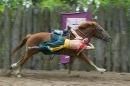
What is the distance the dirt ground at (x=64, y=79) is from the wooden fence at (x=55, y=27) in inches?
18.0

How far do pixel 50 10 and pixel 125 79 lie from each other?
10.2 feet

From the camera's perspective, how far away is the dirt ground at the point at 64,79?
10.1m

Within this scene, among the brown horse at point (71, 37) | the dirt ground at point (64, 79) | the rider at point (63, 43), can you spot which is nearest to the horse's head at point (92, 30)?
the brown horse at point (71, 37)

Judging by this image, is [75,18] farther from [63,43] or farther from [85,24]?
[63,43]

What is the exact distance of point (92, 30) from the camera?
1148 centimetres

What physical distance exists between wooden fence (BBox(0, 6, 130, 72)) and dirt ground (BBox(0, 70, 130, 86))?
46 centimetres

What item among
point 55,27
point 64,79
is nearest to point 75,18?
point 55,27

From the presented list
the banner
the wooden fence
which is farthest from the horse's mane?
the wooden fence

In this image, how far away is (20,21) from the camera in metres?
13.0

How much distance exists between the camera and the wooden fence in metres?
12.8

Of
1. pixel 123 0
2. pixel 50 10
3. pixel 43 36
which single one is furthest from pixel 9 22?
pixel 123 0

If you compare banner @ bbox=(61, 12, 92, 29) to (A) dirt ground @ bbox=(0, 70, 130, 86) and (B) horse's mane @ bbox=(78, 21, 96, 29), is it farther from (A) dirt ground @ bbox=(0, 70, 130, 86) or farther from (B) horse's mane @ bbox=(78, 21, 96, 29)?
(A) dirt ground @ bbox=(0, 70, 130, 86)

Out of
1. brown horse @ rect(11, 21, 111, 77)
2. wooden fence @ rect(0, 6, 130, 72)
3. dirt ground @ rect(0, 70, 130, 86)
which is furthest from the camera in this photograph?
wooden fence @ rect(0, 6, 130, 72)

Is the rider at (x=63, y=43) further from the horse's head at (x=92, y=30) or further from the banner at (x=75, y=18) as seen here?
the banner at (x=75, y=18)
